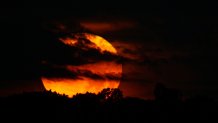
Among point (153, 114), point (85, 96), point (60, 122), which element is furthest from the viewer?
point (85, 96)

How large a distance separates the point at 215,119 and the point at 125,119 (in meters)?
10.3

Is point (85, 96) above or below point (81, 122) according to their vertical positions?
above

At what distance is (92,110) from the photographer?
293ft

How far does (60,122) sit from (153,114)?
11311mm

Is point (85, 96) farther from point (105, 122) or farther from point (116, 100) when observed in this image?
point (105, 122)

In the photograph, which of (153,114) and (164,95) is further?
(164,95)

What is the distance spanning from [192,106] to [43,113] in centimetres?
1846

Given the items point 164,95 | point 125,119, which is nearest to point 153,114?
point 125,119

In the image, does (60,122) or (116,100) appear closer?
(60,122)

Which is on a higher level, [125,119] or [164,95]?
[164,95]

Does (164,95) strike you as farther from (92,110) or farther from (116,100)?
(92,110)

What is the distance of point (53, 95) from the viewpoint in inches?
3647

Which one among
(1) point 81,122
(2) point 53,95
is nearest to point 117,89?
(2) point 53,95

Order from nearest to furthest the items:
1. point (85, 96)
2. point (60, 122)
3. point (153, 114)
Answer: point (60, 122) → point (153, 114) → point (85, 96)
